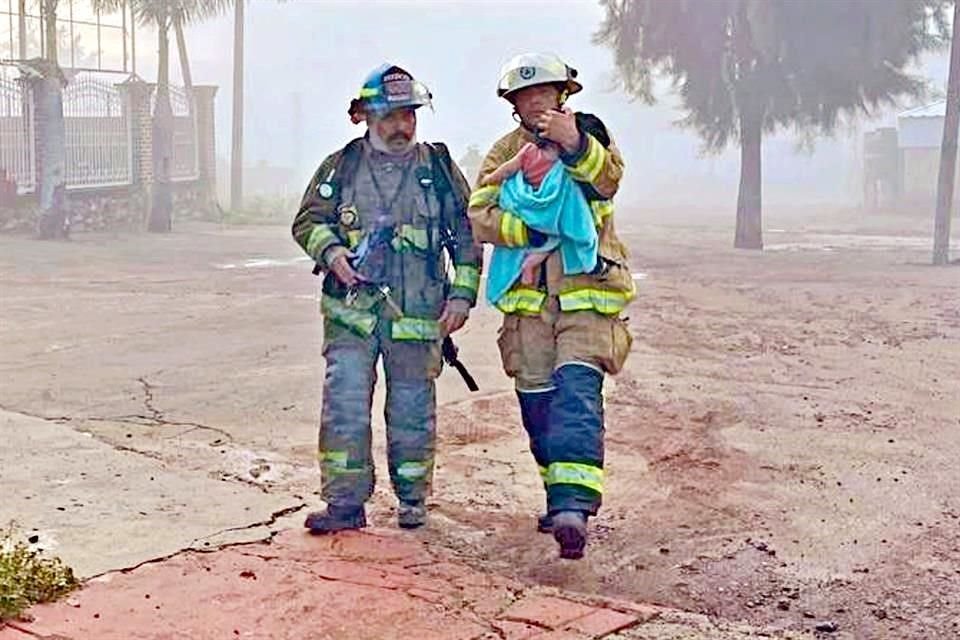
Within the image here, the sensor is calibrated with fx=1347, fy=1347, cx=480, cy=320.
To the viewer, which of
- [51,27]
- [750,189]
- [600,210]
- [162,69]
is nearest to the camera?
[600,210]

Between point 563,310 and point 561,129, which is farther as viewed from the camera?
point 563,310

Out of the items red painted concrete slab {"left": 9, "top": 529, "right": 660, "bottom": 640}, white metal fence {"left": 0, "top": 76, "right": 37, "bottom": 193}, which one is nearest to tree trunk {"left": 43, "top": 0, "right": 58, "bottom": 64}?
white metal fence {"left": 0, "top": 76, "right": 37, "bottom": 193}

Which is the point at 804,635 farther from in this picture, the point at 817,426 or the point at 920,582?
the point at 817,426

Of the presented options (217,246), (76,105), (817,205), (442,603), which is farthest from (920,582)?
(817,205)

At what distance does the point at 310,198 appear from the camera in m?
4.83

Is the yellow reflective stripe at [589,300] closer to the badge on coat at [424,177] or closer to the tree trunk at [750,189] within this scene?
the badge on coat at [424,177]

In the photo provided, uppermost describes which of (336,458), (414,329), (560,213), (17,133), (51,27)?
(51,27)

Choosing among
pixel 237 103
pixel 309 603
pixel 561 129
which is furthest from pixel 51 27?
pixel 309 603

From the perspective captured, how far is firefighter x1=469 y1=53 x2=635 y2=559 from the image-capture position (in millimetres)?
4391

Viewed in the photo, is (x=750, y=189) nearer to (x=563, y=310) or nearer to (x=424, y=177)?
(x=424, y=177)

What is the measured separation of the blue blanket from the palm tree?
2063 centimetres

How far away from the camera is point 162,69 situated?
83.2ft

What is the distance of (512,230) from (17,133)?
1938 cm

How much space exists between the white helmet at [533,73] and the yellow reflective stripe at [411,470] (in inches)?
52.6
